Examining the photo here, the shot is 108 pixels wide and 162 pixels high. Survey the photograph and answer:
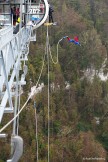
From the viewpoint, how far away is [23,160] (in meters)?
11.9

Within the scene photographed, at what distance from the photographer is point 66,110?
15.5 metres

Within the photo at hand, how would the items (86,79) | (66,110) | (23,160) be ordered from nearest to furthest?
(23,160) → (66,110) → (86,79)

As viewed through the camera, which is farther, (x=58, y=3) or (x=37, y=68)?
(x=58, y=3)

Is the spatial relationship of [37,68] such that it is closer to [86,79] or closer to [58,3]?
[86,79]

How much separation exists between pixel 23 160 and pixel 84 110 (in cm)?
535

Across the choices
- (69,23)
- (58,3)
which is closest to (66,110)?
(69,23)

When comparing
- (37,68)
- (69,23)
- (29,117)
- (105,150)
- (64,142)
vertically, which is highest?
(69,23)

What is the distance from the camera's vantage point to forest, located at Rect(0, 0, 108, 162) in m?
12.9

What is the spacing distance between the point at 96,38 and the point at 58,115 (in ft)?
18.0

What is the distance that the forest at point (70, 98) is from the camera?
42.2ft

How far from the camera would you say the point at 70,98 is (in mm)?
16078

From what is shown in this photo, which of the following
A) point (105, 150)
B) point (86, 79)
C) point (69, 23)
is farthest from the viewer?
point (69, 23)

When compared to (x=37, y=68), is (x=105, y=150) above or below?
below

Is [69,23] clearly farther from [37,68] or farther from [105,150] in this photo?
[105,150]
